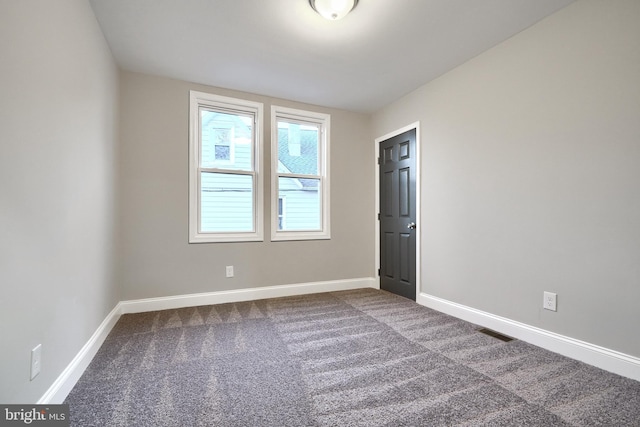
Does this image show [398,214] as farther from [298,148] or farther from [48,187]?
[48,187]

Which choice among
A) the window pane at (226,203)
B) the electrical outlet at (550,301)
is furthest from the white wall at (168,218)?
the electrical outlet at (550,301)

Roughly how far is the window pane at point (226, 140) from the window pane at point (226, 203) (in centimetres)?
15

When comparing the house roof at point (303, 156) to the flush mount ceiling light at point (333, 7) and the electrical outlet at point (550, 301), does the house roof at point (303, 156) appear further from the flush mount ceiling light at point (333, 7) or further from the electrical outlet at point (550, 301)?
the electrical outlet at point (550, 301)

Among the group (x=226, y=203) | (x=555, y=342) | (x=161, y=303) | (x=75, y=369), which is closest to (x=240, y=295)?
(x=161, y=303)

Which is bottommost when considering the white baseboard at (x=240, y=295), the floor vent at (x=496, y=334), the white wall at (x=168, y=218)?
the floor vent at (x=496, y=334)

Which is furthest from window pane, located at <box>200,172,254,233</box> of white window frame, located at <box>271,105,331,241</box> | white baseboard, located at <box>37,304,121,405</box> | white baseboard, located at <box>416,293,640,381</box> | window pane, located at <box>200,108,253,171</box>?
white baseboard, located at <box>416,293,640,381</box>

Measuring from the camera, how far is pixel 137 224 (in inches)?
114

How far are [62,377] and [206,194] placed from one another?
2084 millimetres

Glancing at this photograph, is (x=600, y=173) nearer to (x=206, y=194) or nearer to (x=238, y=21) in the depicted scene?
(x=238, y=21)

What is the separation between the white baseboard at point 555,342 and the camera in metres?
1.71

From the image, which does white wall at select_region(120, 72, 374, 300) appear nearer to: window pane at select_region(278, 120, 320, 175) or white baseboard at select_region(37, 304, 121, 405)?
window pane at select_region(278, 120, 320, 175)

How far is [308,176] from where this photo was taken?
373cm

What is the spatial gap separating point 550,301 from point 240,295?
9.72 ft

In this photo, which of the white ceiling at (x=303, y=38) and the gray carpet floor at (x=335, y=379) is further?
the white ceiling at (x=303, y=38)
